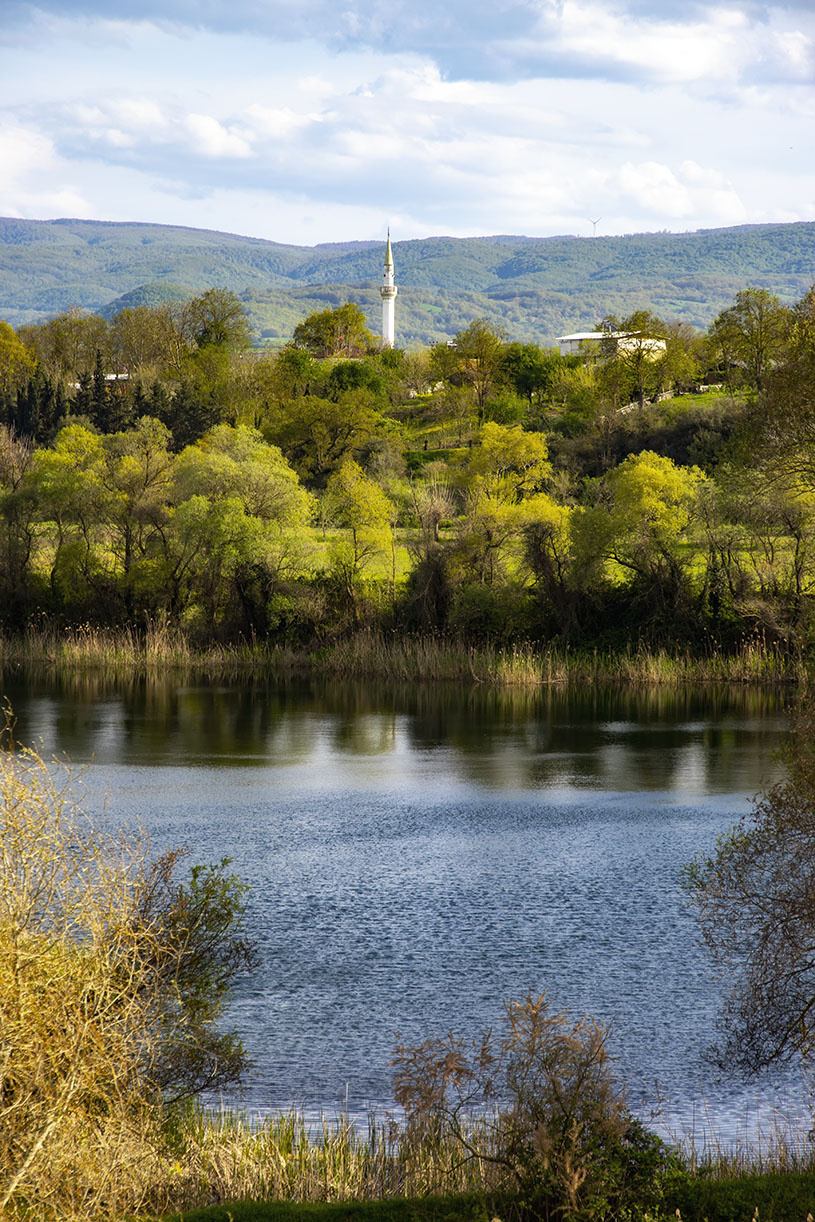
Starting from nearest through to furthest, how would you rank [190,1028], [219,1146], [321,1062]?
[219,1146] → [190,1028] → [321,1062]

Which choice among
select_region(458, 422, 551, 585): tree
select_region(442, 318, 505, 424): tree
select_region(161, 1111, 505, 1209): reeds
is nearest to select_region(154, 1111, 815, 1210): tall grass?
select_region(161, 1111, 505, 1209): reeds

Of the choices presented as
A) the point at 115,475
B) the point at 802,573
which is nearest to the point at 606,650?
the point at 802,573

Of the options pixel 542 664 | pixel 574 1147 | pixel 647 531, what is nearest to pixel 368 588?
pixel 542 664

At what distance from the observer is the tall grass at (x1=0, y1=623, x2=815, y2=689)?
126 feet

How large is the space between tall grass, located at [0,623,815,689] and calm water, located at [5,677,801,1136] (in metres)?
1.25

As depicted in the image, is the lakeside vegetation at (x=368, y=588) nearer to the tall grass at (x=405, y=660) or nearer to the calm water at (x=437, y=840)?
the tall grass at (x=405, y=660)

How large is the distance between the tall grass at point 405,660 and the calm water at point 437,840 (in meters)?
1.25

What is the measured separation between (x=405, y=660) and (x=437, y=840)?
2076cm

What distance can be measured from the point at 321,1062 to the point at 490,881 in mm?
6837

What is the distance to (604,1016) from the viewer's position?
12031 mm

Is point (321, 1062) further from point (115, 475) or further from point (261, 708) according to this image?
point (115, 475)

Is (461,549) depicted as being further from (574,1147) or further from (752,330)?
(574,1147)

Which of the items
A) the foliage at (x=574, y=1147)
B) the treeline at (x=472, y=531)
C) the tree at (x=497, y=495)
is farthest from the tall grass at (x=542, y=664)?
the foliage at (x=574, y=1147)

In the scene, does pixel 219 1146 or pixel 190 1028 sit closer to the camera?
pixel 219 1146
